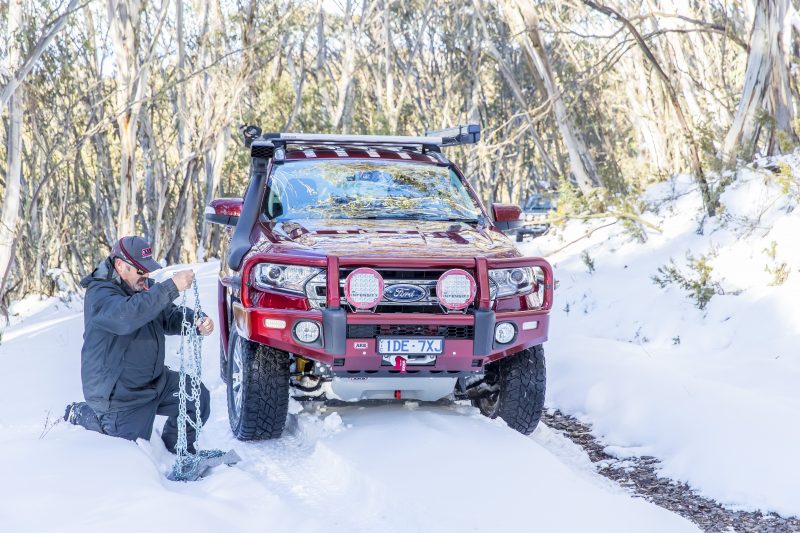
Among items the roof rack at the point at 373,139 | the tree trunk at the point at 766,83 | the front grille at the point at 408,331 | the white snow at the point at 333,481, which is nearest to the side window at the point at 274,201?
the roof rack at the point at 373,139

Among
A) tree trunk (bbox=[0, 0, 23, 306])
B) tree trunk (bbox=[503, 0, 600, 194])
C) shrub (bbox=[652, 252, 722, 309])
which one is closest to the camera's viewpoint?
shrub (bbox=[652, 252, 722, 309])

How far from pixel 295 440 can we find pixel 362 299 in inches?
45.8

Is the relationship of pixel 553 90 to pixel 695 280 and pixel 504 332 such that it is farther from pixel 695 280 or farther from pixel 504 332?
pixel 504 332

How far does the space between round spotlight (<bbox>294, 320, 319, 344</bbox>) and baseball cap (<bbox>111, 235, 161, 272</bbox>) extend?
90 centimetres

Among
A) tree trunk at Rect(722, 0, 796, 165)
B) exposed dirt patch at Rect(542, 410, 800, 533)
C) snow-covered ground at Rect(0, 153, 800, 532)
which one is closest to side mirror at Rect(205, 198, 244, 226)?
snow-covered ground at Rect(0, 153, 800, 532)

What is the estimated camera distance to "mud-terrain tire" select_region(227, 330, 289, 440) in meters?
5.50

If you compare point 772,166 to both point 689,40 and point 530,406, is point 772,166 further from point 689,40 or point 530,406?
point 689,40

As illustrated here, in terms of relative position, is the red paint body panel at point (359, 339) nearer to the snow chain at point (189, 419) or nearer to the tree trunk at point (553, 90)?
the snow chain at point (189, 419)

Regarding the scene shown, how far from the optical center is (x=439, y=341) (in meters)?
5.27

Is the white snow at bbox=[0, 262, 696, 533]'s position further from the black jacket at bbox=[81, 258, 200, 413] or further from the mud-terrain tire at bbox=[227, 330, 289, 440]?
the black jacket at bbox=[81, 258, 200, 413]

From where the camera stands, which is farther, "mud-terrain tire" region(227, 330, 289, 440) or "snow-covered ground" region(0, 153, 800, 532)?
"mud-terrain tire" region(227, 330, 289, 440)

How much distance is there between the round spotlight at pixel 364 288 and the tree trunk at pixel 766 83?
310 inches

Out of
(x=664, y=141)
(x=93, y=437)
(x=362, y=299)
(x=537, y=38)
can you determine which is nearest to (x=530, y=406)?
(x=362, y=299)

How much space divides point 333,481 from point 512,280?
1.55 metres
